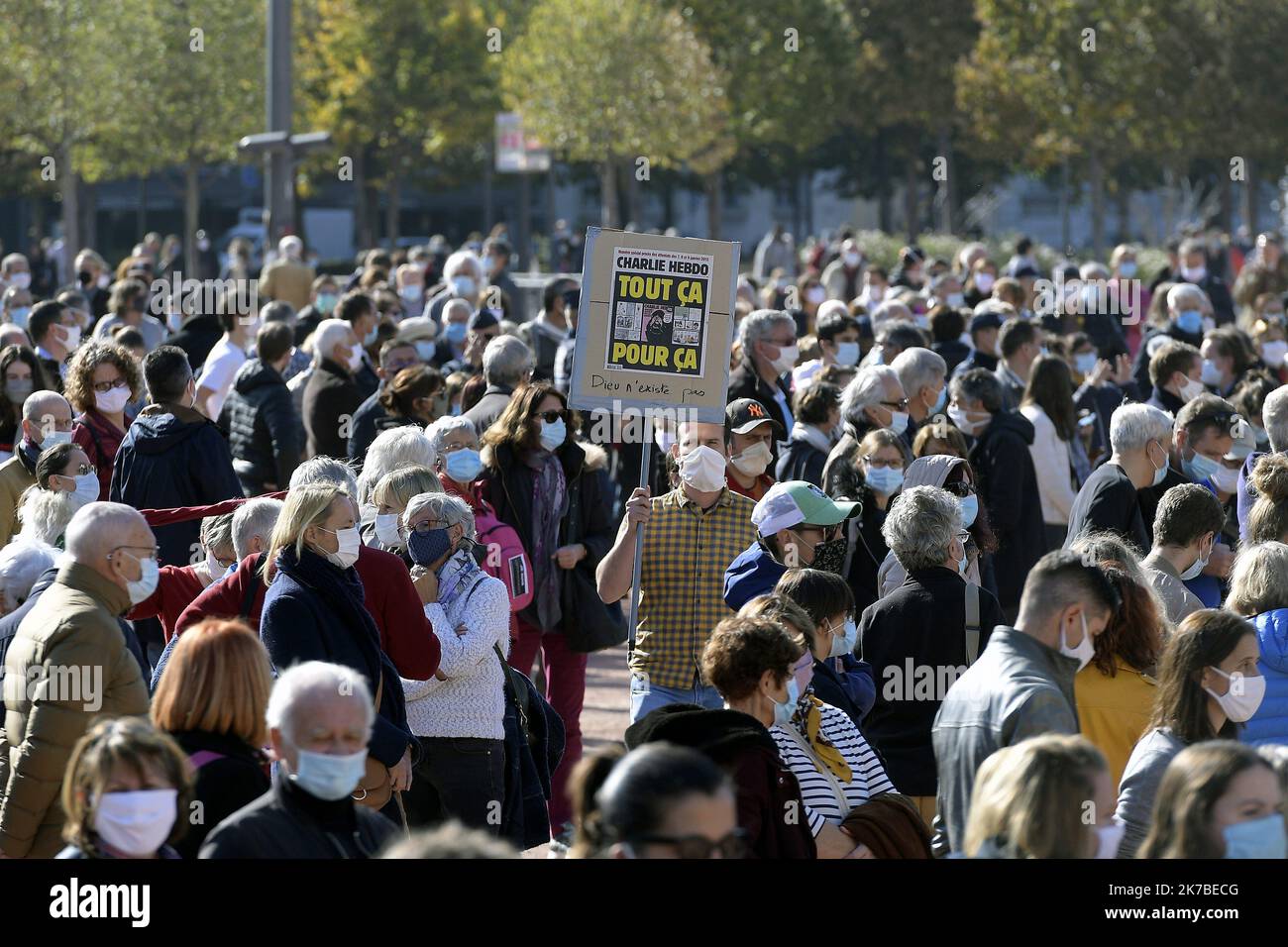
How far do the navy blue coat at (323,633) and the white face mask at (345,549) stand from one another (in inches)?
1.2

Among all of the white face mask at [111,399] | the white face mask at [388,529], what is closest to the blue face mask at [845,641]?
the white face mask at [388,529]

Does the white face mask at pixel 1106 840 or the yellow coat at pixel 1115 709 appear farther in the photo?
the yellow coat at pixel 1115 709

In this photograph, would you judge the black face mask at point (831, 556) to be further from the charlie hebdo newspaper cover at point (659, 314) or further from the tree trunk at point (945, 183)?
the tree trunk at point (945, 183)

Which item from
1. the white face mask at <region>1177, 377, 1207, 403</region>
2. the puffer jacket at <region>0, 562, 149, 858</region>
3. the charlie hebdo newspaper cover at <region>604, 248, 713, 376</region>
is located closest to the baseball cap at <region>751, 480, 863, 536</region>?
the charlie hebdo newspaper cover at <region>604, 248, 713, 376</region>

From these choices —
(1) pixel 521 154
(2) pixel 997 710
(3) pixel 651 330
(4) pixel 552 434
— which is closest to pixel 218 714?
(2) pixel 997 710

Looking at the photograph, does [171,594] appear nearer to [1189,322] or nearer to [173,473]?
[173,473]

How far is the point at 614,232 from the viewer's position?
26.5ft

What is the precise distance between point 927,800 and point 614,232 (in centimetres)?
269

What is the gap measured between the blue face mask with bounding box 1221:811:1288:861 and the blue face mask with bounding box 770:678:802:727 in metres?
1.48

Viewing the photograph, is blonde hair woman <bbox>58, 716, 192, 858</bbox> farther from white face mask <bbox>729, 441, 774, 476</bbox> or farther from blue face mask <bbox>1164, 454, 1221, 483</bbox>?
blue face mask <bbox>1164, 454, 1221, 483</bbox>

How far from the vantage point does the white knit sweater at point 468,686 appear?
6809 mm

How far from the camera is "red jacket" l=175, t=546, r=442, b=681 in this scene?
6.56m

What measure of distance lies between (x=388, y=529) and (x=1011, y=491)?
363 centimetres
